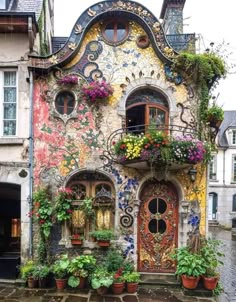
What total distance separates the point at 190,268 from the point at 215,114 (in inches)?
160

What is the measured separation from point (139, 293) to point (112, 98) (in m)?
5.13

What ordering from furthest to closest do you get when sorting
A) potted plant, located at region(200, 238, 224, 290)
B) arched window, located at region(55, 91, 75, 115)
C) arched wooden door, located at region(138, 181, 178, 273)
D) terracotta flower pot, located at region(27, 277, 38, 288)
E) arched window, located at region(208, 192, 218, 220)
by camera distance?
arched window, located at region(208, 192, 218, 220)
arched window, located at region(55, 91, 75, 115)
arched wooden door, located at region(138, 181, 178, 273)
terracotta flower pot, located at region(27, 277, 38, 288)
potted plant, located at region(200, 238, 224, 290)

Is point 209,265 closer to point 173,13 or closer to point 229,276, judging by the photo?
point 229,276

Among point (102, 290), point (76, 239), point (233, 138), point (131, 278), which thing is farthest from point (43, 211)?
point (233, 138)

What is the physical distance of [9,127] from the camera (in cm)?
820

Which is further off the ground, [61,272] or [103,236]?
[103,236]

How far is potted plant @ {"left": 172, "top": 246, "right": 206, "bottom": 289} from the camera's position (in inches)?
274

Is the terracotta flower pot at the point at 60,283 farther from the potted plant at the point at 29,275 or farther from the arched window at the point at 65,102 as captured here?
the arched window at the point at 65,102

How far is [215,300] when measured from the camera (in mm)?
6797

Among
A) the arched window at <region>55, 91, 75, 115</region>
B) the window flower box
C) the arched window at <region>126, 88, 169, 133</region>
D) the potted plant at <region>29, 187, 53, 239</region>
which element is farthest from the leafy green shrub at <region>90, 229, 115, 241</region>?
the arched window at <region>55, 91, 75, 115</region>

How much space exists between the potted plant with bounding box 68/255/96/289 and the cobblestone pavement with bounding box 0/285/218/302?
0.23m

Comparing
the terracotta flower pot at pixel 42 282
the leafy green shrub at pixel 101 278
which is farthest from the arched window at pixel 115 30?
the terracotta flower pot at pixel 42 282

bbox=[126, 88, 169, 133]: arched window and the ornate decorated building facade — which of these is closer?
the ornate decorated building facade

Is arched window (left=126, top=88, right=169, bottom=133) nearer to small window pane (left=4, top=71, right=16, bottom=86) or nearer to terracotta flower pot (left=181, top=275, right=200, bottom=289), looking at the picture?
Result: small window pane (left=4, top=71, right=16, bottom=86)
